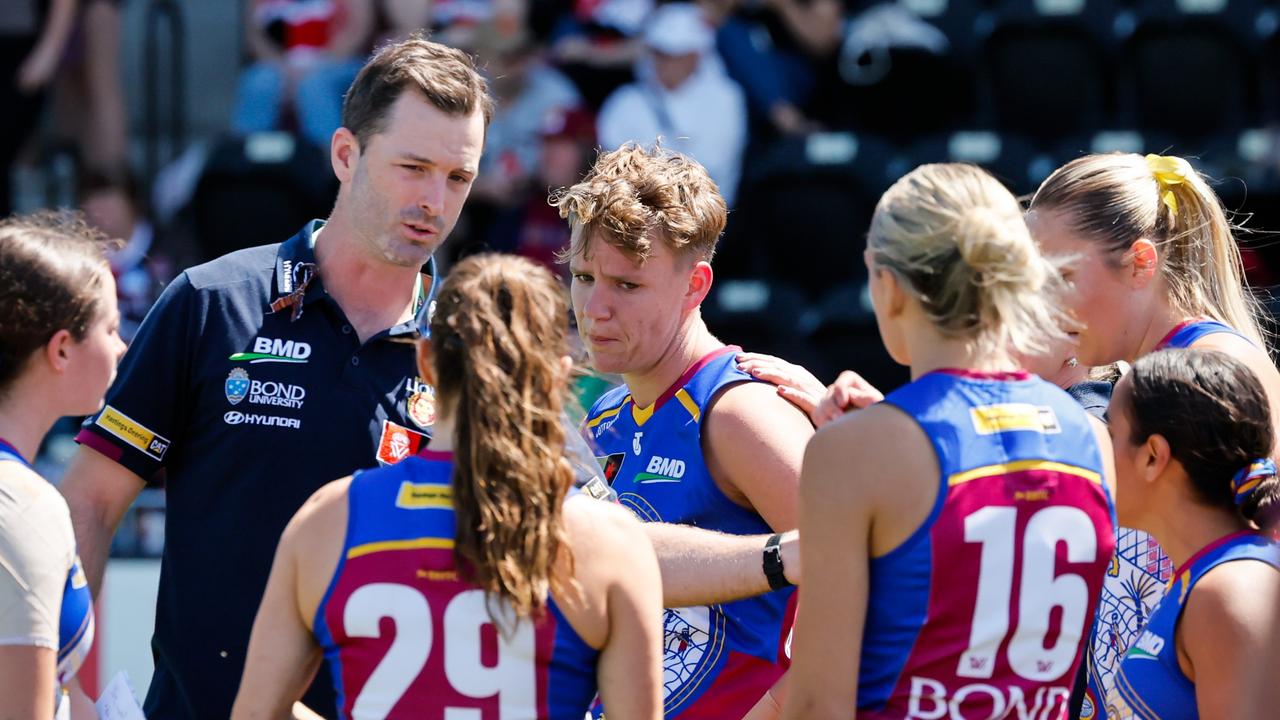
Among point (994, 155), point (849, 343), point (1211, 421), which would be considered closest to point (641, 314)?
point (1211, 421)

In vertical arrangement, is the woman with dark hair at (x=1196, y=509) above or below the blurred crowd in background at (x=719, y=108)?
below

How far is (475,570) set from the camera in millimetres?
2139

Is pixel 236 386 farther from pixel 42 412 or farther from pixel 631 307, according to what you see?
pixel 631 307

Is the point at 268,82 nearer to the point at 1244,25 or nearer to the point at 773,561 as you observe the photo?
the point at 1244,25

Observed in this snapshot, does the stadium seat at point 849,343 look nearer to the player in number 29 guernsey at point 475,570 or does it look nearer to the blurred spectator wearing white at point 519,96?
the blurred spectator wearing white at point 519,96

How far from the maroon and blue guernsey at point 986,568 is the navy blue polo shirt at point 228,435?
1.23 m

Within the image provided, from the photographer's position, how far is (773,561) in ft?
8.80

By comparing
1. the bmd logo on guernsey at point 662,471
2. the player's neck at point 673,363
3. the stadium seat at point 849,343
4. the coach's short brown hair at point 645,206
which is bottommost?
the bmd logo on guernsey at point 662,471

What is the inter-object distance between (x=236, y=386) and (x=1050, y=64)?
240 inches

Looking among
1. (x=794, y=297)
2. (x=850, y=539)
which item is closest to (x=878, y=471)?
(x=850, y=539)

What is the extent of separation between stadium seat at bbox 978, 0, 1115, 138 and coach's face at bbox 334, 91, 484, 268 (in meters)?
5.55

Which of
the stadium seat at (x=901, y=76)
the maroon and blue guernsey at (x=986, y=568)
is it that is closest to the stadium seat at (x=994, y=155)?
the stadium seat at (x=901, y=76)


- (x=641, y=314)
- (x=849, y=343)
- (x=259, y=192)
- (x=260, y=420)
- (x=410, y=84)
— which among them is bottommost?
(x=260, y=420)

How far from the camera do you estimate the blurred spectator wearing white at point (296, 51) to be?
8.04 metres
